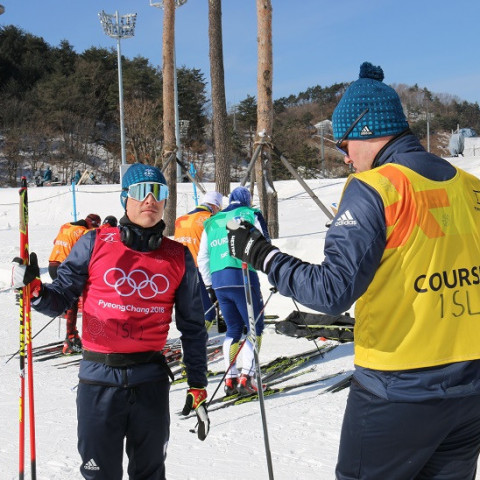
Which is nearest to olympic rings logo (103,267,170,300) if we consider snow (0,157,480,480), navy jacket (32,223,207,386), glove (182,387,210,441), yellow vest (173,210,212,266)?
navy jacket (32,223,207,386)

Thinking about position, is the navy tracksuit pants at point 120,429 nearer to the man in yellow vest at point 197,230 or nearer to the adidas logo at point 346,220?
the adidas logo at point 346,220

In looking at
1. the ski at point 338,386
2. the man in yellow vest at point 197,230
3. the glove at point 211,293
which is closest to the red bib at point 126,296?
the ski at point 338,386

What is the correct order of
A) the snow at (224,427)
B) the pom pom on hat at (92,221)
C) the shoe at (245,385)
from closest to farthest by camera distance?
the snow at (224,427) < the shoe at (245,385) < the pom pom on hat at (92,221)

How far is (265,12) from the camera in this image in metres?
11.8

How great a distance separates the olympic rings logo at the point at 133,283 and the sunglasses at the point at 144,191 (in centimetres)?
41

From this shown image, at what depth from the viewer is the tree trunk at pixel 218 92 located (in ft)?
45.3

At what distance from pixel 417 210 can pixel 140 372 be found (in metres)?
1.52

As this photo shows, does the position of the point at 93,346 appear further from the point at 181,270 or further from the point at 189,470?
the point at 189,470

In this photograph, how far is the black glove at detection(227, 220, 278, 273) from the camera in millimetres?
2136

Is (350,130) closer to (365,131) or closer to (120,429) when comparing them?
(365,131)

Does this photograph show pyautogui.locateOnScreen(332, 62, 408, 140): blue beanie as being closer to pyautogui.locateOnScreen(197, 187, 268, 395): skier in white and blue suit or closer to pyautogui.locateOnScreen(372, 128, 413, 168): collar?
pyautogui.locateOnScreen(372, 128, 413, 168): collar

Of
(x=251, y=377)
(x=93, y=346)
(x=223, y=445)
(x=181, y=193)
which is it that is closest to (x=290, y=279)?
(x=93, y=346)

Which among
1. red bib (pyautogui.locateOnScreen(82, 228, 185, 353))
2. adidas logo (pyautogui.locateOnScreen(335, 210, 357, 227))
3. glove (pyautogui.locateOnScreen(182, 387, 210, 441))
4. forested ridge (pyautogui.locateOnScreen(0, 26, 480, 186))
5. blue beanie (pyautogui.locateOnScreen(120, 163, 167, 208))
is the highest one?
forested ridge (pyautogui.locateOnScreen(0, 26, 480, 186))

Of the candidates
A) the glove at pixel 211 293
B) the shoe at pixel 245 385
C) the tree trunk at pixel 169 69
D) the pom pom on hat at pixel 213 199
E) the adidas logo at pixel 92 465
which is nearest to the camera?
the adidas logo at pixel 92 465
